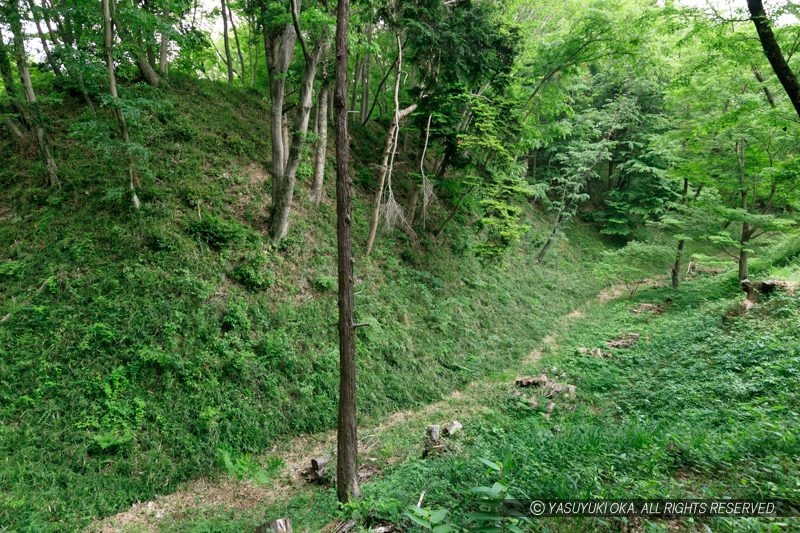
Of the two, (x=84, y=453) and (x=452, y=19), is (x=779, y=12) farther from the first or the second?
(x=84, y=453)

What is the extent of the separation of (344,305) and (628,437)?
3876 mm

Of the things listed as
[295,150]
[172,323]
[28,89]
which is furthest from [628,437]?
[28,89]

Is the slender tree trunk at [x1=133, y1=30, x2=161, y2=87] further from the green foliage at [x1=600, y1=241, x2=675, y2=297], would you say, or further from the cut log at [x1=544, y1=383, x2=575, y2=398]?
the green foliage at [x1=600, y1=241, x2=675, y2=297]

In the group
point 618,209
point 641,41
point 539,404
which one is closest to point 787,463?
point 539,404

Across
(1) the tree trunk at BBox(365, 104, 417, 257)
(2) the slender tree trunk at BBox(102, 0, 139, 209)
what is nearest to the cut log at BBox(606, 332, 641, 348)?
(1) the tree trunk at BBox(365, 104, 417, 257)

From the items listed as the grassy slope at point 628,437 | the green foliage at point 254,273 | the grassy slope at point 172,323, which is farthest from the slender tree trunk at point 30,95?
the grassy slope at point 628,437

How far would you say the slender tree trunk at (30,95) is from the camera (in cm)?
699

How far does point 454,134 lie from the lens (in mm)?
12359

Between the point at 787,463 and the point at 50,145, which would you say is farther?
the point at 50,145

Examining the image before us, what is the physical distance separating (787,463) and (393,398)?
6.65 meters

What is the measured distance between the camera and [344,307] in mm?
4918

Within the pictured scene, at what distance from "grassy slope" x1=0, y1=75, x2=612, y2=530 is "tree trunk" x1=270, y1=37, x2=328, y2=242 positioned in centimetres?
51

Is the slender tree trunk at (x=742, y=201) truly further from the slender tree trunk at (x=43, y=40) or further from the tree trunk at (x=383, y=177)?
the slender tree trunk at (x=43, y=40)

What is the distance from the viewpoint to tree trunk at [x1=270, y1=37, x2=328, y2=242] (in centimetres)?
850
